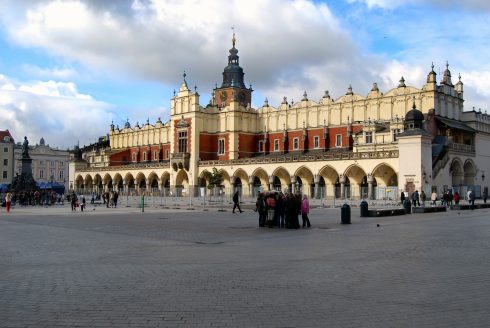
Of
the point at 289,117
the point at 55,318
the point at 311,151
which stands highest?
the point at 289,117

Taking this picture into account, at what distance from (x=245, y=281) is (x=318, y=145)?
195 feet

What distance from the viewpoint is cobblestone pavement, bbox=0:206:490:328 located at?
7.02 meters

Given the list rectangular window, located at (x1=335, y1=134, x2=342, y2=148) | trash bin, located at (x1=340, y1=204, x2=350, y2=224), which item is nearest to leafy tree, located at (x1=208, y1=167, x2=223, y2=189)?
rectangular window, located at (x1=335, y1=134, x2=342, y2=148)

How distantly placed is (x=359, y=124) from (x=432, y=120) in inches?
357

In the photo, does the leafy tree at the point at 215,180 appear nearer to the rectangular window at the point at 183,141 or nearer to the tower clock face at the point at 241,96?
the rectangular window at the point at 183,141

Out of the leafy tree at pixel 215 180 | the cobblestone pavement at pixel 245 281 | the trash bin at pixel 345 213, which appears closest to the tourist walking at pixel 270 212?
the trash bin at pixel 345 213

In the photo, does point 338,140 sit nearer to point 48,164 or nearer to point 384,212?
point 384,212

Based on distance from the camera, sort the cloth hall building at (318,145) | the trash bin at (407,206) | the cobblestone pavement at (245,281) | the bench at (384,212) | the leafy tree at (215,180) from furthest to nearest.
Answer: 1. the leafy tree at (215,180)
2. the cloth hall building at (318,145)
3. the trash bin at (407,206)
4. the bench at (384,212)
5. the cobblestone pavement at (245,281)

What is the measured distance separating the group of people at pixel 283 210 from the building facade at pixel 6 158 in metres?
93.3

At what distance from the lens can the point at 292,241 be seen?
54.2ft

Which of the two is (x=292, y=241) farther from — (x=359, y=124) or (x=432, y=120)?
(x=359, y=124)

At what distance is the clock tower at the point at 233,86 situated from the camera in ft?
280

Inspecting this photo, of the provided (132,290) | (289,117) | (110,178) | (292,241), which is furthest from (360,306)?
(110,178)

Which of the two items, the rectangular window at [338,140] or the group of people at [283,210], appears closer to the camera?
the group of people at [283,210]
